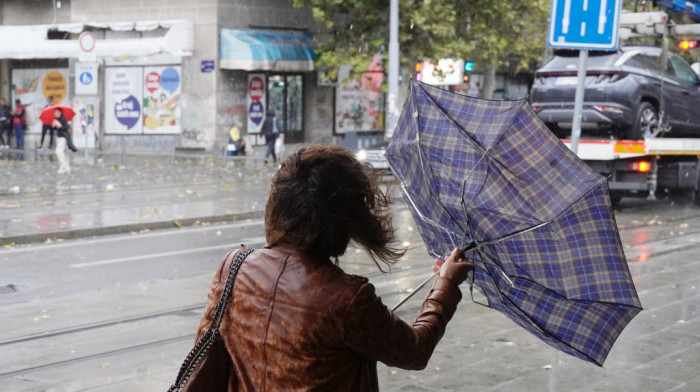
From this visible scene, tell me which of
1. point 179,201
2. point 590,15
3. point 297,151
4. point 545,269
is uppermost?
point 590,15

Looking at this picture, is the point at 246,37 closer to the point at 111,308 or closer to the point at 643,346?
the point at 111,308

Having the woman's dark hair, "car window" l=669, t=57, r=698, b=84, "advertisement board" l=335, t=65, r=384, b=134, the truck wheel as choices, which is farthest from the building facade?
the woman's dark hair

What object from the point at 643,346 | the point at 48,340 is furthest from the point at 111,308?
the point at 643,346

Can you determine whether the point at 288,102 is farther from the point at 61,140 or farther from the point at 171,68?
the point at 61,140

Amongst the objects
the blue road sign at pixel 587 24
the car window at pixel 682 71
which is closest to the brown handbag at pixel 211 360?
the blue road sign at pixel 587 24

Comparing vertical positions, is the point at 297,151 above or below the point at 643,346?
above

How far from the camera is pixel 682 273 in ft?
34.3

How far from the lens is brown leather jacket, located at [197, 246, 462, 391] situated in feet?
8.51

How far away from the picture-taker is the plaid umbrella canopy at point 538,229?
3.19 metres

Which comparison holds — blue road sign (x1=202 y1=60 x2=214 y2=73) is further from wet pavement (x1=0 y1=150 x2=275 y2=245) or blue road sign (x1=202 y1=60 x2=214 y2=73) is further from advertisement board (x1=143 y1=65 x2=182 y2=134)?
wet pavement (x1=0 y1=150 x2=275 y2=245)

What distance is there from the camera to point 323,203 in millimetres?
2654

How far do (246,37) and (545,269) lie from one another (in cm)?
2810

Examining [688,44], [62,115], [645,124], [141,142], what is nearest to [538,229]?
[645,124]

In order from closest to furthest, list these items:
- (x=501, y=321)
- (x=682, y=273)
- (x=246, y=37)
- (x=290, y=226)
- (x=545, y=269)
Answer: (x=290, y=226) → (x=545, y=269) → (x=501, y=321) → (x=682, y=273) → (x=246, y=37)
